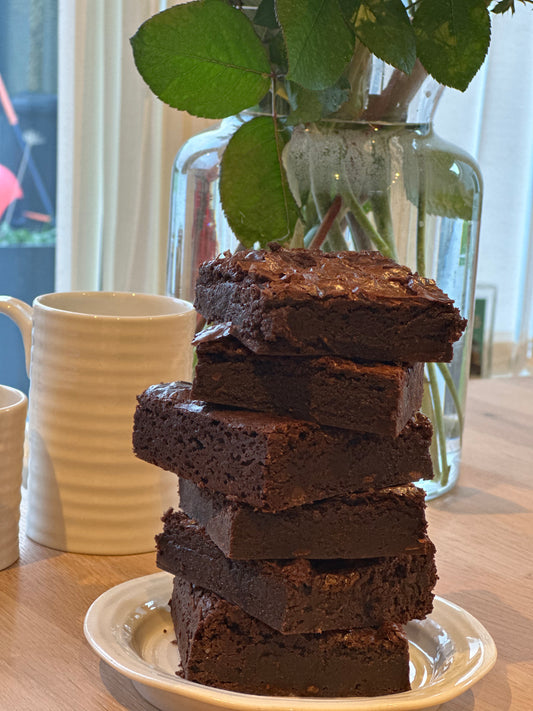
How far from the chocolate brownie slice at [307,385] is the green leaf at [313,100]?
333 millimetres

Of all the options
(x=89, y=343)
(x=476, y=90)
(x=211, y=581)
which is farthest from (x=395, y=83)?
(x=476, y=90)

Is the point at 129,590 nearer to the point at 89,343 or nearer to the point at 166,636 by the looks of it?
the point at 166,636

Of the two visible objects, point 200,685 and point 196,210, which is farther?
point 196,210

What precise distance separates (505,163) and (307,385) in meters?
2.25

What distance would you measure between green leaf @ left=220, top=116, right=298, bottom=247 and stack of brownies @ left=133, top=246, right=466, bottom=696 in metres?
0.24

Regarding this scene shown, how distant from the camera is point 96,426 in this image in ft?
2.44

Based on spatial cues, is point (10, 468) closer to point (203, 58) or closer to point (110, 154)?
point (203, 58)

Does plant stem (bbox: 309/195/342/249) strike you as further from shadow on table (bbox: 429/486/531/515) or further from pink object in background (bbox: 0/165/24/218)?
pink object in background (bbox: 0/165/24/218)

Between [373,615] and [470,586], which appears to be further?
[470,586]

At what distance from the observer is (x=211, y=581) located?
0.57 meters

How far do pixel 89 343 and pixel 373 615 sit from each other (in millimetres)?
323

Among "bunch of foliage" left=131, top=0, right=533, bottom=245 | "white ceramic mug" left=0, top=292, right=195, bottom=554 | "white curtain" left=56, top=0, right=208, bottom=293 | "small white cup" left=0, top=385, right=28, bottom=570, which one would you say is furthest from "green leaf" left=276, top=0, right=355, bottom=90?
"white curtain" left=56, top=0, right=208, bottom=293

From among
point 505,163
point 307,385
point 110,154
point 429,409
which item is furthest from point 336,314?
point 505,163

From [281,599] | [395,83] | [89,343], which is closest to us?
[281,599]
